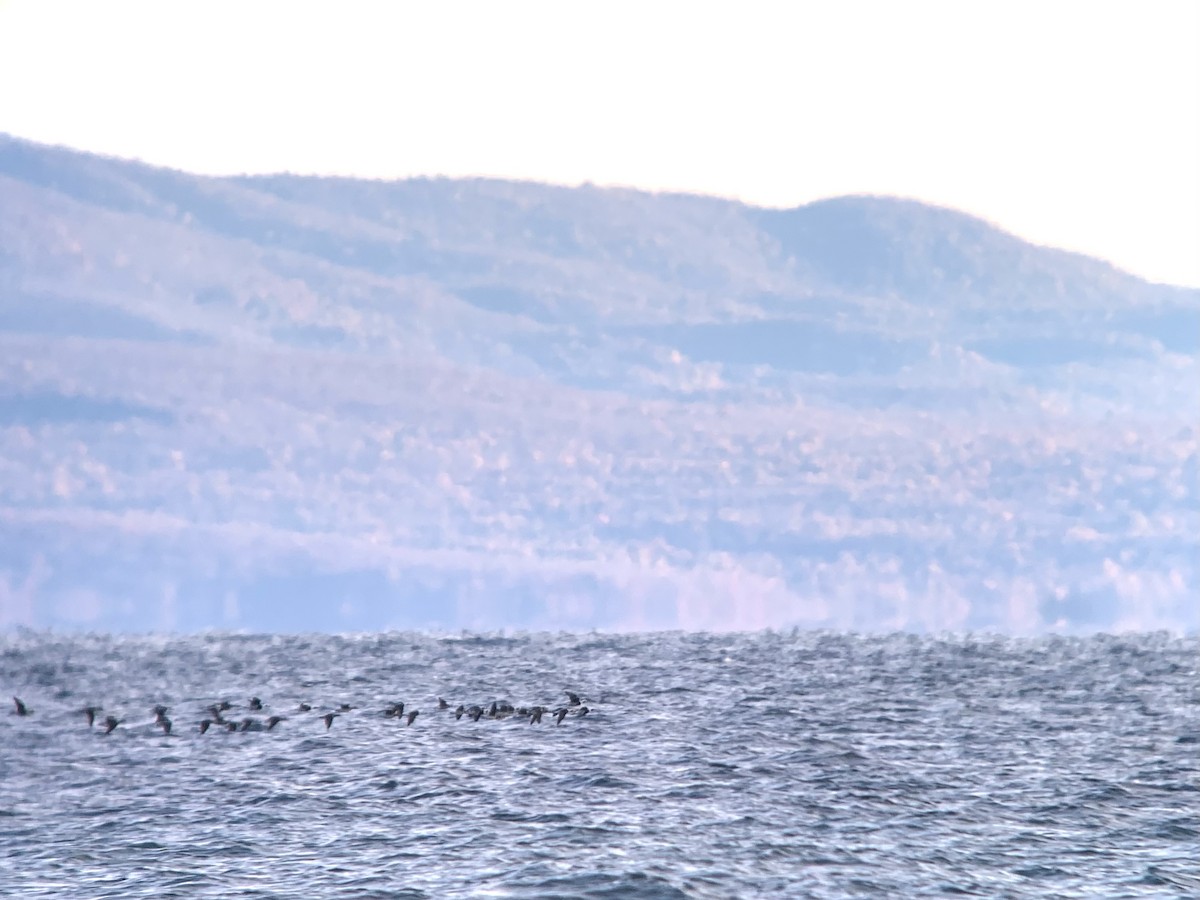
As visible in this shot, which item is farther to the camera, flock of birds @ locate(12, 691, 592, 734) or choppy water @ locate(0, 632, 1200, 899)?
flock of birds @ locate(12, 691, 592, 734)

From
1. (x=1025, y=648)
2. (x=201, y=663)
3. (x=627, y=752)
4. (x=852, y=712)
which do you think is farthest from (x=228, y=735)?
(x=1025, y=648)

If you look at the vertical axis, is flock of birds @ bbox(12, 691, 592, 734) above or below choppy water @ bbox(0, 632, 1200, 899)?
below

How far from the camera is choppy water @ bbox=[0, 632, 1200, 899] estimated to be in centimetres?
4016

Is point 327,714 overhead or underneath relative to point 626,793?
underneath

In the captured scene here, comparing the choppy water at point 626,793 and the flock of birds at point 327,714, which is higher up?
the choppy water at point 626,793

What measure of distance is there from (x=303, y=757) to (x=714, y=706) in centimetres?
2328

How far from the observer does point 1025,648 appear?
14438cm

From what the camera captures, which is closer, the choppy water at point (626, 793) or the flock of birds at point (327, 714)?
the choppy water at point (626, 793)

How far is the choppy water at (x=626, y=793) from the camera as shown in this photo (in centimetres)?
4016

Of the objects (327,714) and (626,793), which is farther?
(327,714)

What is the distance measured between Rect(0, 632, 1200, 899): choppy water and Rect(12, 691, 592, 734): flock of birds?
0.77m

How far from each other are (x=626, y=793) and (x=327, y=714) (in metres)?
26.6

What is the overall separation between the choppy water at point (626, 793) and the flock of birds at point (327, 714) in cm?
77

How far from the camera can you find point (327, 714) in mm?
74875
